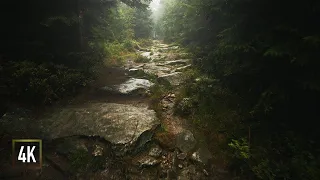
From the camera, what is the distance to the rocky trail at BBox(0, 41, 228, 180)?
488cm

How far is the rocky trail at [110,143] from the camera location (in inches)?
192

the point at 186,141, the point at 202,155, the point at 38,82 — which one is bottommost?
the point at 202,155

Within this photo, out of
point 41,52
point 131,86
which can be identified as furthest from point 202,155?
point 41,52

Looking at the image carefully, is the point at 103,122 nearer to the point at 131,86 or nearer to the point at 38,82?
the point at 38,82

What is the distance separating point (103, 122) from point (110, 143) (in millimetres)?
1052

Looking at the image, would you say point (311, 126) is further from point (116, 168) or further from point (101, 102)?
point (101, 102)

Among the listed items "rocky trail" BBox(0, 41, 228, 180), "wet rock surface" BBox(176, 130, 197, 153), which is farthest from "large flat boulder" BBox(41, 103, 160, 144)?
"wet rock surface" BBox(176, 130, 197, 153)

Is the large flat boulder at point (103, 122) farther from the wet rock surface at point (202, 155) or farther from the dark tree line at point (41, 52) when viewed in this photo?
the wet rock surface at point (202, 155)

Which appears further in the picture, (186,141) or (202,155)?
(186,141)

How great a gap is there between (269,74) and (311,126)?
174 centimetres

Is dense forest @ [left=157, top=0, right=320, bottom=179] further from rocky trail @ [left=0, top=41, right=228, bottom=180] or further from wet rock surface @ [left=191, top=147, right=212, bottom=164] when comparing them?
rocky trail @ [left=0, top=41, right=228, bottom=180]

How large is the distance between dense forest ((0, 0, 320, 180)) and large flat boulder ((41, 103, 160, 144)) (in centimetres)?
127

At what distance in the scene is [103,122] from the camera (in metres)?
6.31

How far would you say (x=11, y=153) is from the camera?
5129 mm
